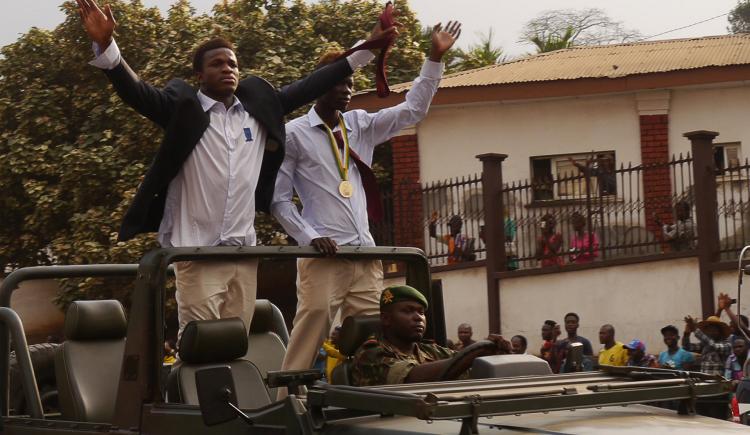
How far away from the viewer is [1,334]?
6.69m

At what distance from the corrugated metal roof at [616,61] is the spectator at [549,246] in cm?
322

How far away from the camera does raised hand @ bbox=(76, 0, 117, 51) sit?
627cm

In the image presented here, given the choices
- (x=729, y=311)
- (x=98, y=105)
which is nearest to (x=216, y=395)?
(x=729, y=311)

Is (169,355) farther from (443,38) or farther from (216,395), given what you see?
(216,395)

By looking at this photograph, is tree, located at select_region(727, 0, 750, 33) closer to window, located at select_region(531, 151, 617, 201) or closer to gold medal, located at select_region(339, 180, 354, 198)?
window, located at select_region(531, 151, 617, 201)

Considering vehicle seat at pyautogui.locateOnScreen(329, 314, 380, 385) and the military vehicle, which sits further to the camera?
vehicle seat at pyautogui.locateOnScreen(329, 314, 380, 385)

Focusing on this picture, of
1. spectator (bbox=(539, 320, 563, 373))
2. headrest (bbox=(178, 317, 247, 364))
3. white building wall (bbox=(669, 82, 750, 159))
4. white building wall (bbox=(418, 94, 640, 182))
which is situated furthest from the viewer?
white building wall (bbox=(418, 94, 640, 182))

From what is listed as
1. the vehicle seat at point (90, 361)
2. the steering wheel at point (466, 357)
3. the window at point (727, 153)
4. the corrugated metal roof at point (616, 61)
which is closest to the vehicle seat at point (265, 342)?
the vehicle seat at point (90, 361)

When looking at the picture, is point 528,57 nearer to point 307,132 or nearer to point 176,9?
point 176,9

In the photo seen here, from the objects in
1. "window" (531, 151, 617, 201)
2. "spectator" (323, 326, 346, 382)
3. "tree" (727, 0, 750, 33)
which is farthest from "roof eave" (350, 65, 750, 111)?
"tree" (727, 0, 750, 33)

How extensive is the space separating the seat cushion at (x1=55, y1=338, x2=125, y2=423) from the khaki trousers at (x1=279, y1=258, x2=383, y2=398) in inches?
31.1

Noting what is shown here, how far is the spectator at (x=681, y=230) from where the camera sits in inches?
653

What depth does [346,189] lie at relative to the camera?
7184 millimetres

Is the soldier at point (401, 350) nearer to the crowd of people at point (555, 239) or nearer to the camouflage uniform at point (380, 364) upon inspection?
the camouflage uniform at point (380, 364)
